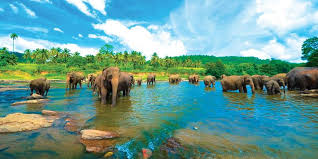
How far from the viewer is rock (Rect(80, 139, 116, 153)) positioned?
12.0 feet

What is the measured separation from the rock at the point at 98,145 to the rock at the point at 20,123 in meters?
2.47

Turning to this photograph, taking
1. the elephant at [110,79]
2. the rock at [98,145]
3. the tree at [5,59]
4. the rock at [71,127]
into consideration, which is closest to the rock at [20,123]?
the rock at [71,127]

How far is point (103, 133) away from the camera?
4484mm

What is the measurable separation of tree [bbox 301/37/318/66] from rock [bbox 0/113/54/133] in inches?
1931

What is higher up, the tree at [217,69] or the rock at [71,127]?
the tree at [217,69]

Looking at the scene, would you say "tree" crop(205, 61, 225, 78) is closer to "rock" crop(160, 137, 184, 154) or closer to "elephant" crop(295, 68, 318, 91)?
"elephant" crop(295, 68, 318, 91)

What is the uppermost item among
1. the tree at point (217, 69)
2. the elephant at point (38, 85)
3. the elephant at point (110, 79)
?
the tree at point (217, 69)

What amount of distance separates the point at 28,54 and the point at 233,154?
140776 millimetres

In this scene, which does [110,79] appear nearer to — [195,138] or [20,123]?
[20,123]

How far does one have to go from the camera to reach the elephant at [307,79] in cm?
1545

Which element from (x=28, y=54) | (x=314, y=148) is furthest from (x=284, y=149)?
(x=28, y=54)

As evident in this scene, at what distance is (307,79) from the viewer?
1579cm

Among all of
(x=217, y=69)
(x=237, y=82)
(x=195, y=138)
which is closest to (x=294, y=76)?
(x=237, y=82)

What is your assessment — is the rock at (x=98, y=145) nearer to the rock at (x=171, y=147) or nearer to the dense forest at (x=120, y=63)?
Answer: the rock at (x=171, y=147)
